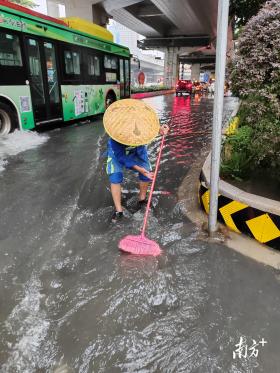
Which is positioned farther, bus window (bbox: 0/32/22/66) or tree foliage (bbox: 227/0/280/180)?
bus window (bbox: 0/32/22/66)

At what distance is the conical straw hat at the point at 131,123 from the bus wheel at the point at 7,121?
5.05m

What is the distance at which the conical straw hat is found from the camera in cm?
361

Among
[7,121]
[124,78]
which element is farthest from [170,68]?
[7,121]

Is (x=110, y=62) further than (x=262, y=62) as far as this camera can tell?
Yes

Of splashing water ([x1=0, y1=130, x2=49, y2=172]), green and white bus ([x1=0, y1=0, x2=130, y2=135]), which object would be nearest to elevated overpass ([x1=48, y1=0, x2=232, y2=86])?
green and white bus ([x1=0, y1=0, x2=130, y2=135])

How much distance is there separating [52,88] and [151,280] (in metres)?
7.94

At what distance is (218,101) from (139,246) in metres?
1.69

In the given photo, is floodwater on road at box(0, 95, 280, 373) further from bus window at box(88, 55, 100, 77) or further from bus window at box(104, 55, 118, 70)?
bus window at box(104, 55, 118, 70)

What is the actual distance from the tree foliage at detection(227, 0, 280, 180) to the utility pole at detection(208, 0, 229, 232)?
534 millimetres

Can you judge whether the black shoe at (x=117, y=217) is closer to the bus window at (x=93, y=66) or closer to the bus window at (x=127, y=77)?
the bus window at (x=93, y=66)

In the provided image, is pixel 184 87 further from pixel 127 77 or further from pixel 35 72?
pixel 35 72

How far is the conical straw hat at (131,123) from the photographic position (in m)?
3.61

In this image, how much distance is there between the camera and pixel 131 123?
3695 mm

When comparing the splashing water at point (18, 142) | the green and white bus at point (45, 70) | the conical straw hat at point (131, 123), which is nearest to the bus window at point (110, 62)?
the green and white bus at point (45, 70)
